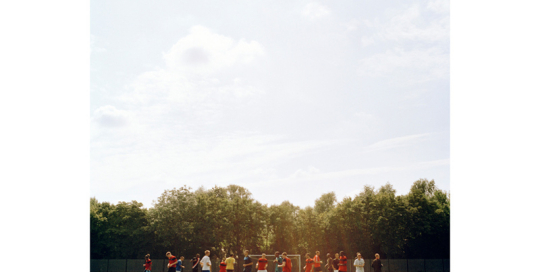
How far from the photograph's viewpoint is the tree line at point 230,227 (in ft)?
154

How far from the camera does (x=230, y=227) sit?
166ft

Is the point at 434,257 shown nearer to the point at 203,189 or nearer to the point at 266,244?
the point at 266,244

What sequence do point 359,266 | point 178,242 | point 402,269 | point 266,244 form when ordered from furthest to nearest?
point 266,244 < point 178,242 < point 402,269 < point 359,266

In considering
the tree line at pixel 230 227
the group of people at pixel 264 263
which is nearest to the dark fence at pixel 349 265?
the tree line at pixel 230 227

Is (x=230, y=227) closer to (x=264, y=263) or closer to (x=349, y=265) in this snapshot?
(x=349, y=265)

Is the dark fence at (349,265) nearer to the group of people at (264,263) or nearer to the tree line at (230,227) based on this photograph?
the tree line at (230,227)

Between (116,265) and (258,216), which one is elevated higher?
(258,216)

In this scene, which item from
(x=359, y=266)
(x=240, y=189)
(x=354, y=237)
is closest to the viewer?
(x=359, y=266)

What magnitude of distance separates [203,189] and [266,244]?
72.7 ft

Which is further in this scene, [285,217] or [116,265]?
[285,217]

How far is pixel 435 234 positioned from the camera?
47.7 metres

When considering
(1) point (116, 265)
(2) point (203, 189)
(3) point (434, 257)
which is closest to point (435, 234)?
(3) point (434, 257)

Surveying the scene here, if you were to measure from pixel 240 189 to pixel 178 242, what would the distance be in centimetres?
3047

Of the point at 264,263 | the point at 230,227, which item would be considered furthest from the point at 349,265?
the point at 264,263
